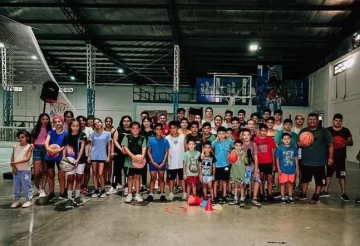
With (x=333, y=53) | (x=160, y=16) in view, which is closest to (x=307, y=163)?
(x=160, y=16)

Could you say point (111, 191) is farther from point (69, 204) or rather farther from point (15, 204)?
point (15, 204)

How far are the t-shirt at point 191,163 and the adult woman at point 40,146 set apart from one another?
8.21 feet

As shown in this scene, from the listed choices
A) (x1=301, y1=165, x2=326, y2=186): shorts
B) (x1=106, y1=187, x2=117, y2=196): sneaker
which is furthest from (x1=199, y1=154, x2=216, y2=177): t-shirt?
(x1=106, y1=187, x2=117, y2=196): sneaker

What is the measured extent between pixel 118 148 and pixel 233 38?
33.1ft

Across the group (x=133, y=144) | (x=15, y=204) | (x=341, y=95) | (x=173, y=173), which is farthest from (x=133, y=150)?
(x=341, y=95)

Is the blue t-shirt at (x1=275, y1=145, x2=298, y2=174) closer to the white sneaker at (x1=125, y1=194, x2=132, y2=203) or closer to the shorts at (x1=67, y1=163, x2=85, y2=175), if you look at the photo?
the white sneaker at (x1=125, y1=194, x2=132, y2=203)

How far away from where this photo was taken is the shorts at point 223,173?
203 inches

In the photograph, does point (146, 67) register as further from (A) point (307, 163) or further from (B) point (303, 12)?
(A) point (307, 163)

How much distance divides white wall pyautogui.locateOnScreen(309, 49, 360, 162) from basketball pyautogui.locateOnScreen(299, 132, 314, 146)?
322 inches

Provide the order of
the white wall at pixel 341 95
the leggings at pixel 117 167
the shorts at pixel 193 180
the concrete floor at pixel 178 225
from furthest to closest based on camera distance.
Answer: the white wall at pixel 341 95, the leggings at pixel 117 167, the shorts at pixel 193 180, the concrete floor at pixel 178 225

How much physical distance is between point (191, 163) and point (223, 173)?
58 centimetres

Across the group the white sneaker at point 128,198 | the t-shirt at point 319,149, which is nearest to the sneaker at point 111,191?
the white sneaker at point 128,198

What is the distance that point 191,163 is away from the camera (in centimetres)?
511

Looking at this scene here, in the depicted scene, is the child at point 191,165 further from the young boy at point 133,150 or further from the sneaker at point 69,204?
the sneaker at point 69,204
